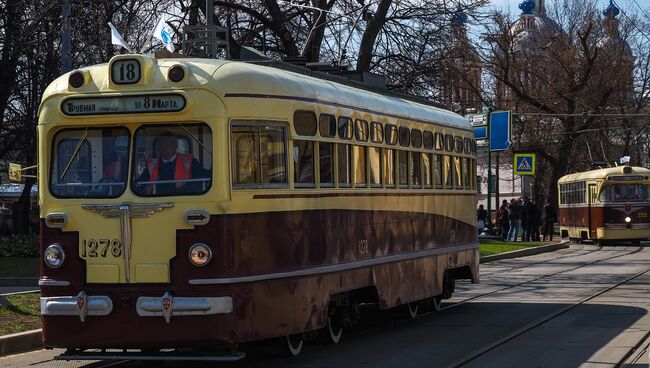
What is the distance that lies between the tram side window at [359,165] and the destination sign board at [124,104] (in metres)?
2.75

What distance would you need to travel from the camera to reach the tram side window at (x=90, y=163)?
955 cm

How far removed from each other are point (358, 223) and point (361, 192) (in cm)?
36

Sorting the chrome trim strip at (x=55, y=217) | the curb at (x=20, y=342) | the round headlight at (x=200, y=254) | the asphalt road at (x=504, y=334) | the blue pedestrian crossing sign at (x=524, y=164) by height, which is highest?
the blue pedestrian crossing sign at (x=524, y=164)

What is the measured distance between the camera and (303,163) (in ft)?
34.4

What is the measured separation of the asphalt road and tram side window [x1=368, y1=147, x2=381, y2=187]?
1.84 m

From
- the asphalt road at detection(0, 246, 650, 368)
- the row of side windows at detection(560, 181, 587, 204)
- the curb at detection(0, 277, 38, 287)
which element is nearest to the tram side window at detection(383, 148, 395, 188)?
the asphalt road at detection(0, 246, 650, 368)

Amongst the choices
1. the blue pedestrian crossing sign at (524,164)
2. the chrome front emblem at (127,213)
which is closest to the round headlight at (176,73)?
the chrome front emblem at (127,213)

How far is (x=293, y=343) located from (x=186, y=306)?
6.39 ft

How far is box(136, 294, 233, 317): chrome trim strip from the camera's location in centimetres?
906

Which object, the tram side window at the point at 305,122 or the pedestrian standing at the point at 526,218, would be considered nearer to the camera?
the tram side window at the point at 305,122

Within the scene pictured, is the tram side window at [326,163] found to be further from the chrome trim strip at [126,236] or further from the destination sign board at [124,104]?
the chrome trim strip at [126,236]

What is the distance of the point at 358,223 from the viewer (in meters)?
Result: 11.6

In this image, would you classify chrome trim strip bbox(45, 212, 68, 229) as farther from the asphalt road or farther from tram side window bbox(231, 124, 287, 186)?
the asphalt road

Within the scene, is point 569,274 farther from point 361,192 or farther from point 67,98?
point 67,98
